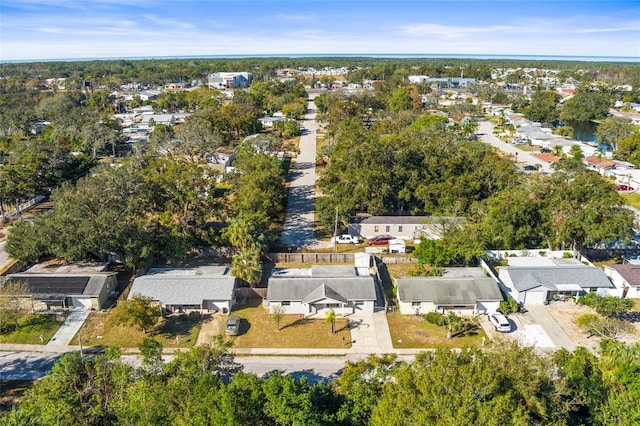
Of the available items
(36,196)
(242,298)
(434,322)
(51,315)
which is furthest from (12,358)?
(36,196)

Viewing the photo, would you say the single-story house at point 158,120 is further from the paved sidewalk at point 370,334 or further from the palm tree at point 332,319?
the paved sidewalk at point 370,334

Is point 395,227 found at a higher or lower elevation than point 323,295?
higher

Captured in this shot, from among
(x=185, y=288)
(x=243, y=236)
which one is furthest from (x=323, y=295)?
(x=185, y=288)

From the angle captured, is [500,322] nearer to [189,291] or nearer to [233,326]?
[233,326]

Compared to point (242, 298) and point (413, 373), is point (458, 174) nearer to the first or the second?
point (242, 298)

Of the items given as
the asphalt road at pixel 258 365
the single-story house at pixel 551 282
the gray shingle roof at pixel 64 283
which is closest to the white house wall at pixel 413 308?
the asphalt road at pixel 258 365

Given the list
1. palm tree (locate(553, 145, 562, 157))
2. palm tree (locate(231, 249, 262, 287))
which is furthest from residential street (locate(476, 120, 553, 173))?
palm tree (locate(231, 249, 262, 287))
